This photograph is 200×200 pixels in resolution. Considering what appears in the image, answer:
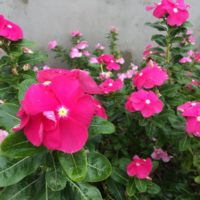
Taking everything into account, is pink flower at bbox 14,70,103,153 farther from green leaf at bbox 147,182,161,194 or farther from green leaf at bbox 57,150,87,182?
green leaf at bbox 147,182,161,194

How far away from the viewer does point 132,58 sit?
4.30m

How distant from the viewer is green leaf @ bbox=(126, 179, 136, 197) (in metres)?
1.84

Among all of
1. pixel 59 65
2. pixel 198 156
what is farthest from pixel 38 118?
pixel 59 65

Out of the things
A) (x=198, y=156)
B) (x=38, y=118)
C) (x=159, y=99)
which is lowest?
(x=198, y=156)

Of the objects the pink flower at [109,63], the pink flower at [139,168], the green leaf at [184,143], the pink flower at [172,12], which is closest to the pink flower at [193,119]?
the green leaf at [184,143]

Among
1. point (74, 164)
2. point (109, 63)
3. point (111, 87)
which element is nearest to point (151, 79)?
point (111, 87)

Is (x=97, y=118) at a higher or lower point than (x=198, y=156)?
higher

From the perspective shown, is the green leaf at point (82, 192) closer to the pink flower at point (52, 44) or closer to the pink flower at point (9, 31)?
the pink flower at point (9, 31)

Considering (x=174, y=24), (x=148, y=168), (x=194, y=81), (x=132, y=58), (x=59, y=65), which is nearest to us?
(x=148, y=168)

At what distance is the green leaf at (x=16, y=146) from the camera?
47.9 inches

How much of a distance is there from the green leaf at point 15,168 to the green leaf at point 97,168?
0.20m

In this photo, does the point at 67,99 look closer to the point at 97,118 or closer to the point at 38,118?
the point at 38,118

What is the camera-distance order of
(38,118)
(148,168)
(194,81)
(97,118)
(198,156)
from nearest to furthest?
(38,118), (97,118), (148,168), (198,156), (194,81)

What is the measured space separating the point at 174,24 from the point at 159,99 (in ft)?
1.99
